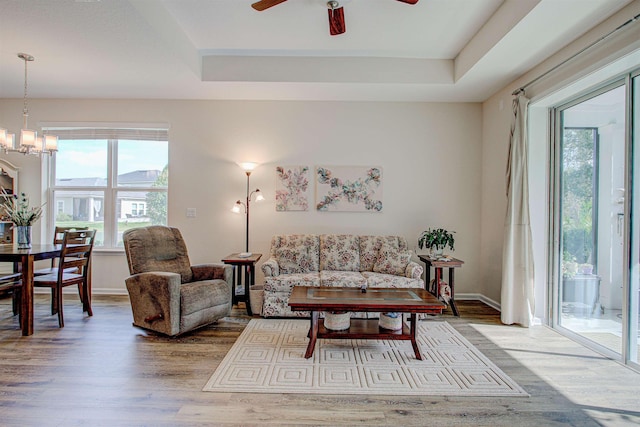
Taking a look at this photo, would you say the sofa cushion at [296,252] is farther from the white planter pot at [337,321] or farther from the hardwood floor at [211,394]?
the white planter pot at [337,321]

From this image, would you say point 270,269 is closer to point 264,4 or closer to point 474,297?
point 264,4

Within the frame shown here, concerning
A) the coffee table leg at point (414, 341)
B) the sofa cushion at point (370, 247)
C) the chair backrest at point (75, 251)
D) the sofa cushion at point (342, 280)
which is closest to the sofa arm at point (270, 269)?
the sofa cushion at point (342, 280)

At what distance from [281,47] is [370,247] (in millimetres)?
2633

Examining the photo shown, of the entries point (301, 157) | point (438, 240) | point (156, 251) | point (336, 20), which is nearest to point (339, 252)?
point (438, 240)

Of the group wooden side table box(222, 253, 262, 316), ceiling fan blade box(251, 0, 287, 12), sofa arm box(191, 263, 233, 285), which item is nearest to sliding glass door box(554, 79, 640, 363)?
Result: ceiling fan blade box(251, 0, 287, 12)

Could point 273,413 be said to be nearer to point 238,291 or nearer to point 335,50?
point 238,291

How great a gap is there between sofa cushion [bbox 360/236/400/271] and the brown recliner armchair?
1679 millimetres

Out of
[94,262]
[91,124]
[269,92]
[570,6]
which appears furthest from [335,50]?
[94,262]

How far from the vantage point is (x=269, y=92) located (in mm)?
4316

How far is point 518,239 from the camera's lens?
11.8 feet

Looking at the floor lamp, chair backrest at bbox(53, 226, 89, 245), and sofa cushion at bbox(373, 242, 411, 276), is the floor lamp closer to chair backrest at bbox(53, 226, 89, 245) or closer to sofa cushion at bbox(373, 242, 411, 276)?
sofa cushion at bbox(373, 242, 411, 276)

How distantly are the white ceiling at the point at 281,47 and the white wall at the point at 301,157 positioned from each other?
0.72 ft

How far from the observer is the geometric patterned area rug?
226 cm

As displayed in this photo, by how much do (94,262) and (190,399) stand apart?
352 centimetres
